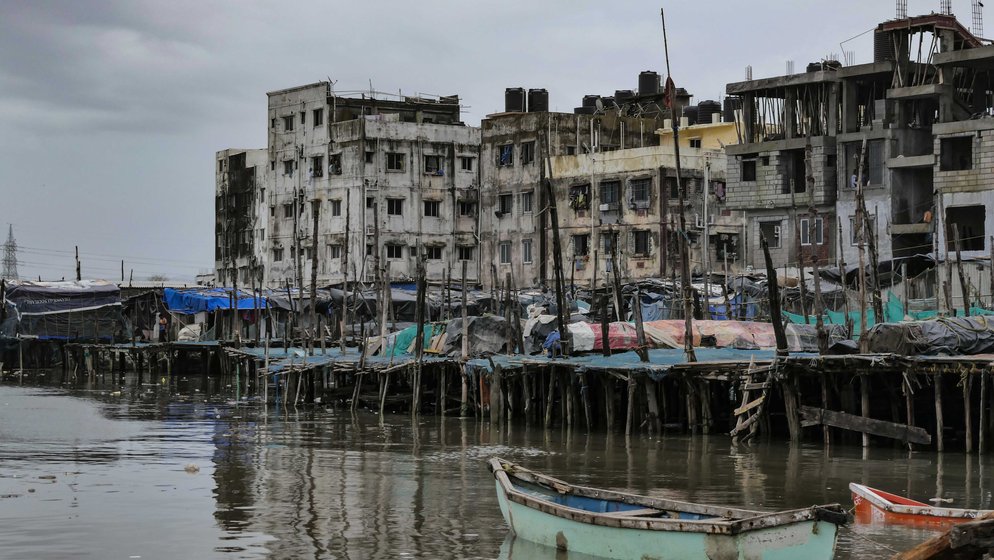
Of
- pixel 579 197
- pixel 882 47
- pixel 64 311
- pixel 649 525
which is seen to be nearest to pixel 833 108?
pixel 882 47

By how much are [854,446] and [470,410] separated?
13.9m

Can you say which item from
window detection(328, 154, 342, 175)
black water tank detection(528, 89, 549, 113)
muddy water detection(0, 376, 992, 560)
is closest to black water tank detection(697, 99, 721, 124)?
black water tank detection(528, 89, 549, 113)

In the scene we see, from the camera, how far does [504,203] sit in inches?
3039

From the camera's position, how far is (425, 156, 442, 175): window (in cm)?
7900

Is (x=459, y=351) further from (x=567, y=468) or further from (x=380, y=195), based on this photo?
(x=380, y=195)

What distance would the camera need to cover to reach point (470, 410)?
42.1 m

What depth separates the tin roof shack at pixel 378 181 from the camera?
3061 inches

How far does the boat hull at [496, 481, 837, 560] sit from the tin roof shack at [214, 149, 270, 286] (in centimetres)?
6750

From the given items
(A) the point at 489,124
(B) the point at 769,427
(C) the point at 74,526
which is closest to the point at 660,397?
(B) the point at 769,427

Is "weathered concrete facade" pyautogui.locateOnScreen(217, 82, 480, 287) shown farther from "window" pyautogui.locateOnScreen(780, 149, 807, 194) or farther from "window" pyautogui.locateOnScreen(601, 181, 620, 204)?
"window" pyautogui.locateOnScreen(780, 149, 807, 194)

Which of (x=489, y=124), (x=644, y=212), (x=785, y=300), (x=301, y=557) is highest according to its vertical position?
(x=489, y=124)

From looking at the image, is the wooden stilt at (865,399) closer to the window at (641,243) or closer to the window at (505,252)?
the window at (641,243)

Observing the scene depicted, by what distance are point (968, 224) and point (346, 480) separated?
36.3m

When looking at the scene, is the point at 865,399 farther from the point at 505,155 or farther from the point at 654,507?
the point at 505,155
